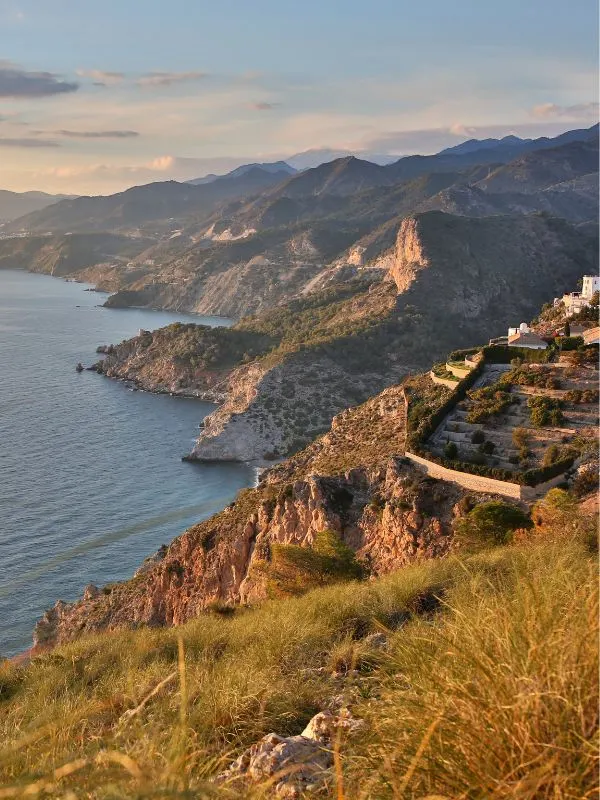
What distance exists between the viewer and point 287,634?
7340mm

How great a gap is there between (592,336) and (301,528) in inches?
552

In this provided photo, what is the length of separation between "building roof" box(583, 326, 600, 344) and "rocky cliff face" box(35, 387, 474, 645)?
7155mm

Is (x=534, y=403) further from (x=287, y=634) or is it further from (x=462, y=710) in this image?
(x=462, y=710)

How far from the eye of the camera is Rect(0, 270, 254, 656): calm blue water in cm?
3431

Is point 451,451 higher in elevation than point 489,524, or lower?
higher

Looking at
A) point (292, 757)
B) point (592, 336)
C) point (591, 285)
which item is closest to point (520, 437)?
point (592, 336)

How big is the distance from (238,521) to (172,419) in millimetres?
43684

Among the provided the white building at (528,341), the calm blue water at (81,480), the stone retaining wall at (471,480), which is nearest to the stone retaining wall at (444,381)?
the white building at (528,341)

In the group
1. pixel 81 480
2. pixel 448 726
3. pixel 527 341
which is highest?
pixel 527 341

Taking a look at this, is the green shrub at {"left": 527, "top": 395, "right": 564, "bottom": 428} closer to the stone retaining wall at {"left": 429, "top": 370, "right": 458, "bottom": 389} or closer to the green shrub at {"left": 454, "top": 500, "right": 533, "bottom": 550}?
the stone retaining wall at {"left": 429, "top": 370, "right": 458, "bottom": 389}

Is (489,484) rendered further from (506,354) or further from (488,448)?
(506,354)

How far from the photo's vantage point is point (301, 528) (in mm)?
21281

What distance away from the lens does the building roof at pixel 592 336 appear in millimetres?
27609

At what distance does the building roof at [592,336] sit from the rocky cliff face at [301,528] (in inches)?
282
